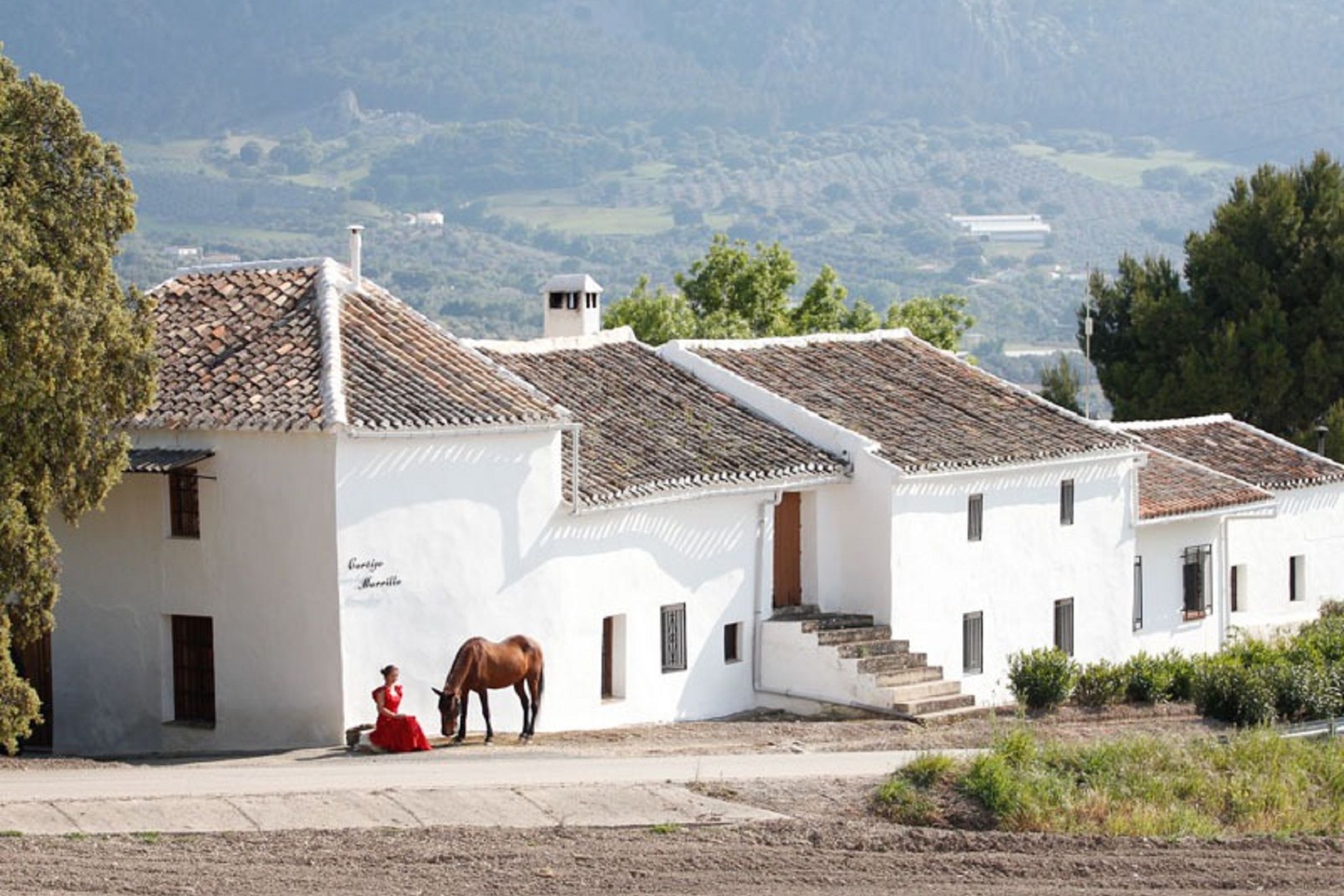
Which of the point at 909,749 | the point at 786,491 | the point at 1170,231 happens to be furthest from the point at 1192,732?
the point at 1170,231

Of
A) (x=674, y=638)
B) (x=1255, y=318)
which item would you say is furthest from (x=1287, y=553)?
(x=674, y=638)

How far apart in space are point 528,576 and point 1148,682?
918cm

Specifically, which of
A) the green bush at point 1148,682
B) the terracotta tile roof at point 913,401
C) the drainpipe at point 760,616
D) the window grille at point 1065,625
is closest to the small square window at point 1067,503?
the terracotta tile roof at point 913,401

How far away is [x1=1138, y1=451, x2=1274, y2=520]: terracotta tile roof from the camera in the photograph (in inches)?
1428

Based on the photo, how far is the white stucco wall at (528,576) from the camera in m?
24.2

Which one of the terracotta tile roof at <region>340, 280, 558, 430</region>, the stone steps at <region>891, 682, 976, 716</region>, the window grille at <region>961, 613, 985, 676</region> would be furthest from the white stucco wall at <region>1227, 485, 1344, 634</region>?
the terracotta tile roof at <region>340, 280, 558, 430</region>

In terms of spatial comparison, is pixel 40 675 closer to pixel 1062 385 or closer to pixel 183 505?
pixel 183 505

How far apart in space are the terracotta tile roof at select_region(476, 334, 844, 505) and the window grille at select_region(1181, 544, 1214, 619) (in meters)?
9.53

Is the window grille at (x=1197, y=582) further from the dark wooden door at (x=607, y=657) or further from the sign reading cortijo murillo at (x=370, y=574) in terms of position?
the sign reading cortijo murillo at (x=370, y=574)

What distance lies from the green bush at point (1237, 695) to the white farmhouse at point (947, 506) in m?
3.37

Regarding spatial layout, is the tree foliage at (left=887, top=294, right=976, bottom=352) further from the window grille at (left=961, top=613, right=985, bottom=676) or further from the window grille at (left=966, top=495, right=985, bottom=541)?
the window grille at (left=961, top=613, right=985, bottom=676)

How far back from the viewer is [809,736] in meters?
26.2

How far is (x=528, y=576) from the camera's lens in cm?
2602

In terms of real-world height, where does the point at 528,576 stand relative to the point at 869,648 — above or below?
above
